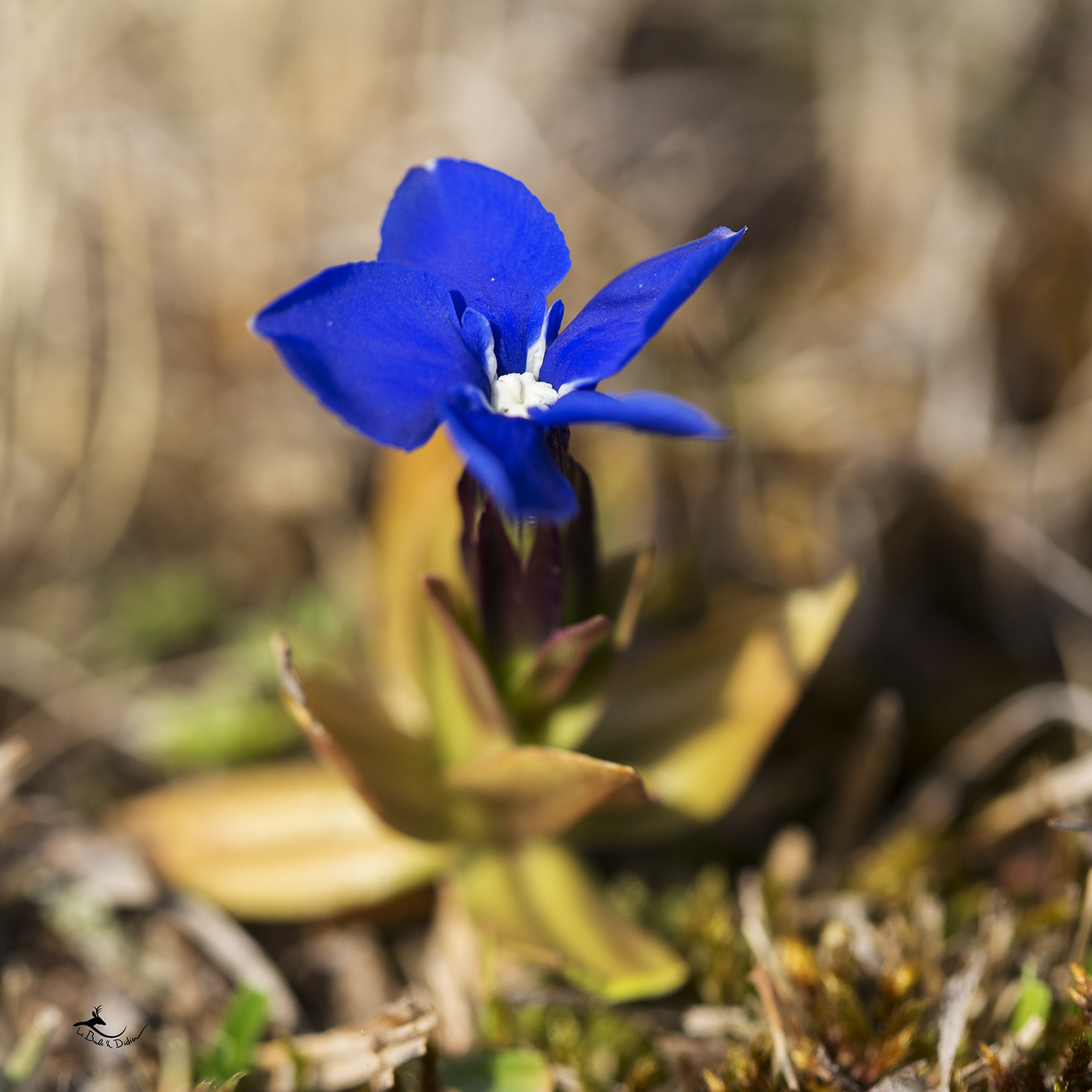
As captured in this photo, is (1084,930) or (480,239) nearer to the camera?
(480,239)

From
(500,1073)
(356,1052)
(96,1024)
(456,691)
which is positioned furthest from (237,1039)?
(456,691)

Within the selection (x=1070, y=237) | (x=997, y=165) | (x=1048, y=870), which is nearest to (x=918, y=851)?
(x=1048, y=870)

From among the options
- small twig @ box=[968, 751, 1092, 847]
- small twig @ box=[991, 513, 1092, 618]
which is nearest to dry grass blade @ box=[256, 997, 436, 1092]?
small twig @ box=[968, 751, 1092, 847]

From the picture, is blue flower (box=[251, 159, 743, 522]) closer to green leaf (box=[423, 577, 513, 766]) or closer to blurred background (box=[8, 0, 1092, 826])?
green leaf (box=[423, 577, 513, 766])

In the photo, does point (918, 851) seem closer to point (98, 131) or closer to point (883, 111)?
point (883, 111)

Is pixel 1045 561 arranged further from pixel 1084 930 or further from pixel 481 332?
pixel 481 332
